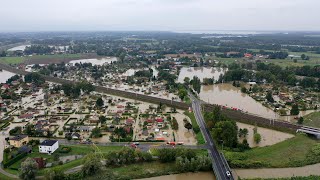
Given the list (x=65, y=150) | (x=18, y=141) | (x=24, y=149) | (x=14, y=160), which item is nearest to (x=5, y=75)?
(x=18, y=141)

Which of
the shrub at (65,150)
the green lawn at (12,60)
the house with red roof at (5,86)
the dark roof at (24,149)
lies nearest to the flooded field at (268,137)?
the shrub at (65,150)

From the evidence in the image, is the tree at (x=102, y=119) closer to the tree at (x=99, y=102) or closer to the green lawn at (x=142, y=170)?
the tree at (x=99, y=102)

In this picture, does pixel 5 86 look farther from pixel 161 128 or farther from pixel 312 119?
pixel 312 119

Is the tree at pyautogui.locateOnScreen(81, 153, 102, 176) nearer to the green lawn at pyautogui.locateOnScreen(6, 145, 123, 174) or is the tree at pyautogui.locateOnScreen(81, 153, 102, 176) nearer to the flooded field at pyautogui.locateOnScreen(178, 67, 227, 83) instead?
the green lawn at pyautogui.locateOnScreen(6, 145, 123, 174)

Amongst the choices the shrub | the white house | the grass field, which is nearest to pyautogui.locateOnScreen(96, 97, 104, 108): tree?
the shrub

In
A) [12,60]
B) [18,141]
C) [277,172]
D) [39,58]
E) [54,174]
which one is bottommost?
[277,172]

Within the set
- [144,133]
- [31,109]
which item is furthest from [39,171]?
[31,109]

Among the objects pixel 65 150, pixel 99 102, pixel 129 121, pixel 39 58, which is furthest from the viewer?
pixel 39 58
